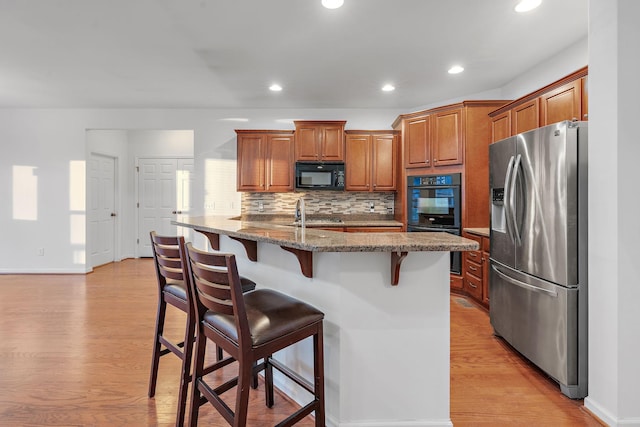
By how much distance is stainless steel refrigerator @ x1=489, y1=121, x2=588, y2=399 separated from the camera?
6.03ft

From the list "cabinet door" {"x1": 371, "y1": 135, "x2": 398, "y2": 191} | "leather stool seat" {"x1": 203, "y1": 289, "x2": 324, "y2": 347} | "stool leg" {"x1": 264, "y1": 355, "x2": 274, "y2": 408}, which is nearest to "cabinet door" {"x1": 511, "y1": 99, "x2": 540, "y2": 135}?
"cabinet door" {"x1": 371, "y1": 135, "x2": 398, "y2": 191}

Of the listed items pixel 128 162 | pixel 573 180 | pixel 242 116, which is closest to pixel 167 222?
pixel 128 162

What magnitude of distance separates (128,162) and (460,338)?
21.1 ft

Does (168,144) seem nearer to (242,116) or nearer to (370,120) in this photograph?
(242,116)

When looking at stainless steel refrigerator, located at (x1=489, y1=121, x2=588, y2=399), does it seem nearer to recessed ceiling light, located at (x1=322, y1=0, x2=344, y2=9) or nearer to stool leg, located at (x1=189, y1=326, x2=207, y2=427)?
recessed ceiling light, located at (x1=322, y1=0, x2=344, y2=9)

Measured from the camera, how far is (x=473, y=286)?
3.51 meters

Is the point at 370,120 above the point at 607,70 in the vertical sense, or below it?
above

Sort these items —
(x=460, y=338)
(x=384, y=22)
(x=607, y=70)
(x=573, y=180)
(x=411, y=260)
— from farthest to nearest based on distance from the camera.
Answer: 1. (x=460, y=338)
2. (x=384, y=22)
3. (x=573, y=180)
4. (x=607, y=70)
5. (x=411, y=260)

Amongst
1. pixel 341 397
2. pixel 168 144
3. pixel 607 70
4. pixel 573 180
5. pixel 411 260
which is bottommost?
pixel 341 397

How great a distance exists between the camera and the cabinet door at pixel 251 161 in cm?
454

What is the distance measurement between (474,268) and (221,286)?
312 centimetres

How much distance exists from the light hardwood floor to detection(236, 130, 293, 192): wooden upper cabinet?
218 centimetres

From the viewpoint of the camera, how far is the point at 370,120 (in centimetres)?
484

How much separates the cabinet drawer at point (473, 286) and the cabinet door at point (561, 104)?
67.9 inches
